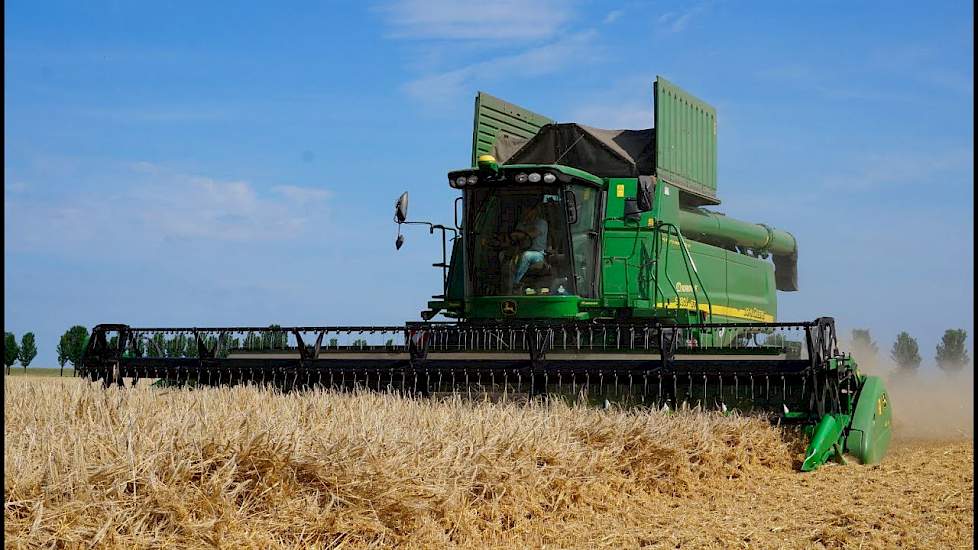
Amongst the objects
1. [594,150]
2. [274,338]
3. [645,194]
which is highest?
[594,150]

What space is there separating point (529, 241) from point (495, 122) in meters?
3.00

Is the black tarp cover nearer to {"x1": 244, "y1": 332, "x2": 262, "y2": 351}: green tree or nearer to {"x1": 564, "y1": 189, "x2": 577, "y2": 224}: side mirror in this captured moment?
{"x1": 564, "y1": 189, "x2": 577, "y2": 224}: side mirror

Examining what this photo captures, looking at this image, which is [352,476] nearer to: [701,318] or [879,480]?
[879,480]

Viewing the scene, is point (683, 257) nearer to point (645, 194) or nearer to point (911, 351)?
point (645, 194)

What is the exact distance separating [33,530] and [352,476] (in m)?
1.43

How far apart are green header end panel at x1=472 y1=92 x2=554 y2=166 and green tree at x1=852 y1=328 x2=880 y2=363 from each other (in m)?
8.71

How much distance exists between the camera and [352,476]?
495cm

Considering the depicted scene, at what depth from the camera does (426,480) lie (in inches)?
204

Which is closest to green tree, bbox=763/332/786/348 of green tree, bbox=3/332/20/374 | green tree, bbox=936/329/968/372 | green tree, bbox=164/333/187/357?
green tree, bbox=164/333/187/357

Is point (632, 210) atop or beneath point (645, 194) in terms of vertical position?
beneath

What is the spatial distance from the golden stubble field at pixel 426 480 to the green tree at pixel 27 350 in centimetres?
4127

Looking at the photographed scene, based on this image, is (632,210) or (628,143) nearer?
(632,210)

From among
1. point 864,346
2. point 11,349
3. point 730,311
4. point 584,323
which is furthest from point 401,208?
point 11,349

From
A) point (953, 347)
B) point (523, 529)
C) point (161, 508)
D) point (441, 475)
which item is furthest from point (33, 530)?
point (953, 347)
